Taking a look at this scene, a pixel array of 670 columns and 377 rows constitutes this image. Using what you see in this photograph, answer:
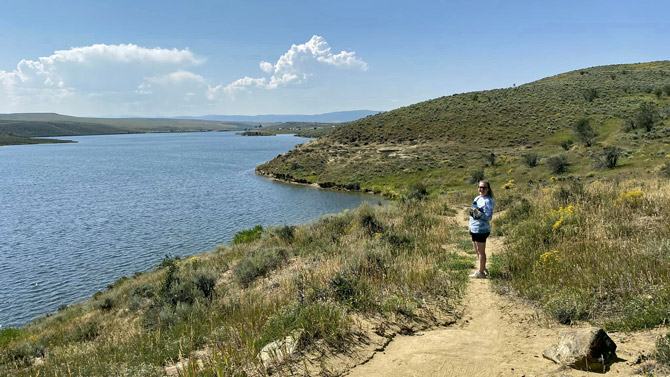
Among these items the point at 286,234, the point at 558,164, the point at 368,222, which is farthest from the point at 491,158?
the point at 286,234

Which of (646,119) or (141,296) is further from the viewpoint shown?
(646,119)

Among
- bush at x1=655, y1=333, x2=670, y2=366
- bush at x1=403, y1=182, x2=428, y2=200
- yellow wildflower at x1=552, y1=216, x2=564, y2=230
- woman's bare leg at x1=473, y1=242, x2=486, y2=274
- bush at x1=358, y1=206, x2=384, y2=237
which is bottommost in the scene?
bush at x1=403, y1=182, x2=428, y2=200

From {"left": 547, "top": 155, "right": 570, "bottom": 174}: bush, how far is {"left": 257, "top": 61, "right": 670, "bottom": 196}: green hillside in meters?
0.32

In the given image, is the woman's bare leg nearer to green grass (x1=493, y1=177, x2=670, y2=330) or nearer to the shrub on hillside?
green grass (x1=493, y1=177, x2=670, y2=330)

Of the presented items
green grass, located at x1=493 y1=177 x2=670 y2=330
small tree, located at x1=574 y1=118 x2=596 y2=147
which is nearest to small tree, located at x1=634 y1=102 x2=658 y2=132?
small tree, located at x1=574 y1=118 x2=596 y2=147

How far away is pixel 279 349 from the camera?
15.3ft

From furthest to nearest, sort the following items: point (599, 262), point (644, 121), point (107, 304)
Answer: point (644, 121)
point (107, 304)
point (599, 262)

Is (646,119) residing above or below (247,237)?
above

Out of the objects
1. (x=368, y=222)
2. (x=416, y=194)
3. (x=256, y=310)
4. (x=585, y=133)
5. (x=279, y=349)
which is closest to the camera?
(x=279, y=349)

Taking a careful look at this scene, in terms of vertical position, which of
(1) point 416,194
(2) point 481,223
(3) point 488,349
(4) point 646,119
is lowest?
A: (1) point 416,194

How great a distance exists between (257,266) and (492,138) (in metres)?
49.6

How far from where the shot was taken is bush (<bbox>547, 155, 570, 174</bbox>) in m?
31.2

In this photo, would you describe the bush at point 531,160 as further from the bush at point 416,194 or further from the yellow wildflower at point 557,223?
the yellow wildflower at point 557,223

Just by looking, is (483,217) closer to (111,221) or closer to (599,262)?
(599,262)
